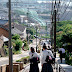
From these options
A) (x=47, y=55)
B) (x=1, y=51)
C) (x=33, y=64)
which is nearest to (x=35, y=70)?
(x=33, y=64)

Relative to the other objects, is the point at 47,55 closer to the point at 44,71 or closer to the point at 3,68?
the point at 44,71

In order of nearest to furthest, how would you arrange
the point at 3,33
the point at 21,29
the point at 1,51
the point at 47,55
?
the point at 47,55, the point at 1,51, the point at 3,33, the point at 21,29

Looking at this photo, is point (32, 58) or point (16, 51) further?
point (16, 51)

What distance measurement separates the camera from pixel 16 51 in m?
63.2

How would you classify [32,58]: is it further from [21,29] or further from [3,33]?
[21,29]

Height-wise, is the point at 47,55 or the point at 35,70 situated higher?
the point at 47,55

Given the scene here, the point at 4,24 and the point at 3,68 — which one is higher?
the point at 4,24

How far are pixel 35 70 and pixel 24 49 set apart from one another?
6179 cm

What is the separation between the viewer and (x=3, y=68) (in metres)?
16.0

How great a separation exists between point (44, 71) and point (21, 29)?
270ft

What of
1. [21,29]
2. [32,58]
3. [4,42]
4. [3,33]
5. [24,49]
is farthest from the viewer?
[21,29]

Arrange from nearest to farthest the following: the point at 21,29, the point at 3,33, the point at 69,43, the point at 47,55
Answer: the point at 47,55 → the point at 69,43 → the point at 3,33 → the point at 21,29

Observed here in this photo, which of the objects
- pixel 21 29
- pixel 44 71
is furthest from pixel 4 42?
pixel 44 71

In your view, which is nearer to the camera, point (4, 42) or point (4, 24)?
point (4, 42)
